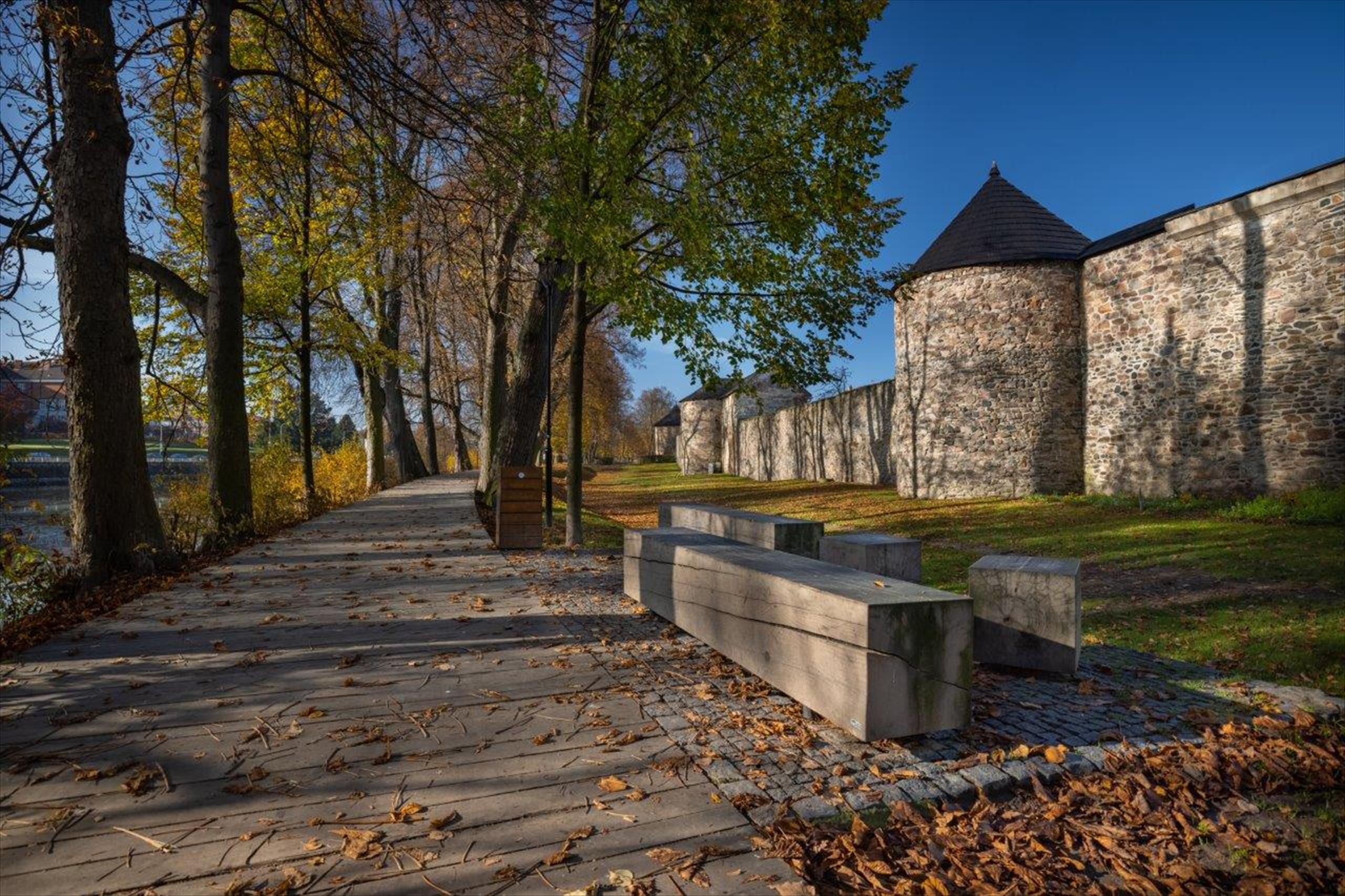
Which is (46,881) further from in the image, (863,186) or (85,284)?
(863,186)

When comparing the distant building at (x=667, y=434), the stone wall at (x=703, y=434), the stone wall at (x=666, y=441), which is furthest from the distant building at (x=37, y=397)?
the stone wall at (x=666, y=441)

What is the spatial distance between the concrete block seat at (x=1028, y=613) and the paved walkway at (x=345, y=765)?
2375 mm

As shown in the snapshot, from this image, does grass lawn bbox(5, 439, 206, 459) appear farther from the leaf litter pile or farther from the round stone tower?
the round stone tower

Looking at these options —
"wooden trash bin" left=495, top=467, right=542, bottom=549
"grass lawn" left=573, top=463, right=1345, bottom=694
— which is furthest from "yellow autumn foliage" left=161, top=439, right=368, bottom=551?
"grass lawn" left=573, top=463, right=1345, bottom=694

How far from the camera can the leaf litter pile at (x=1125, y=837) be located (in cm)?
217

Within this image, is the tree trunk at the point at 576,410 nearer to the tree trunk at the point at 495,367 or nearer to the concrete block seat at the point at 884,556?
the tree trunk at the point at 495,367

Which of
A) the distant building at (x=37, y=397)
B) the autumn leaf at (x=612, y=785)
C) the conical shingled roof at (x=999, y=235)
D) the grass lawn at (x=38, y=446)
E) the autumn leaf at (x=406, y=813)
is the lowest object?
the autumn leaf at (x=612, y=785)

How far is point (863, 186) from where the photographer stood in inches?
299

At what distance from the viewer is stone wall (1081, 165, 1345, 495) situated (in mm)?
11312

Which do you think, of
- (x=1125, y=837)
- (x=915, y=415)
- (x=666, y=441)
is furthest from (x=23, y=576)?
(x=666, y=441)

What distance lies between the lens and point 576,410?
360 inches

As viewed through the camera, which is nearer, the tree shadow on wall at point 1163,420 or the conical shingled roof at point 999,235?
the tree shadow on wall at point 1163,420

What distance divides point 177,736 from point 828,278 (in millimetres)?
7761

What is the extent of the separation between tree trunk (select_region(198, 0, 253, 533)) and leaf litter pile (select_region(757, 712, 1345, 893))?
937cm
